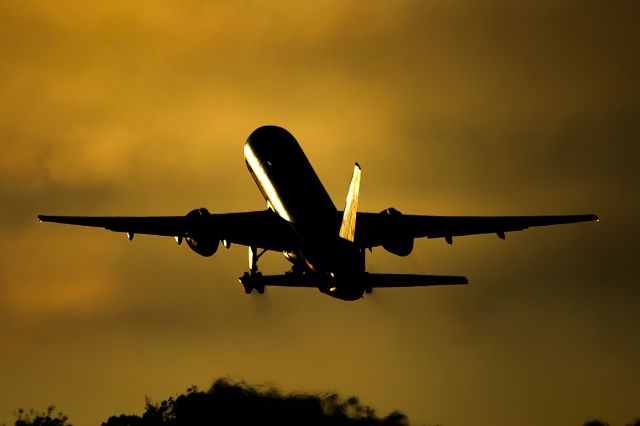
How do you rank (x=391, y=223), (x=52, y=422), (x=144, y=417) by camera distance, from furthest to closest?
1. (x=52, y=422)
2. (x=144, y=417)
3. (x=391, y=223)

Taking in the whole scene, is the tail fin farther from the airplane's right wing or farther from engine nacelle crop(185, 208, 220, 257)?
engine nacelle crop(185, 208, 220, 257)

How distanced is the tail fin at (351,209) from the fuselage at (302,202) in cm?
60

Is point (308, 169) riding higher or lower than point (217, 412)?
higher

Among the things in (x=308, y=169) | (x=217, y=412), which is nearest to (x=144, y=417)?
(x=217, y=412)

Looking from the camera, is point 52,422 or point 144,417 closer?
point 144,417

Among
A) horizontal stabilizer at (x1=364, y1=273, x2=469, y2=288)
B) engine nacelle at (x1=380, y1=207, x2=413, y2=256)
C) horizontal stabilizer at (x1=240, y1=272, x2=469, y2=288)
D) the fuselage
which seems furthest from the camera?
engine nacelle at (x1=380, y1=207, x2=413, y2=256)

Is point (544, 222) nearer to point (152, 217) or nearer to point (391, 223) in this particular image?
point (391, 223)

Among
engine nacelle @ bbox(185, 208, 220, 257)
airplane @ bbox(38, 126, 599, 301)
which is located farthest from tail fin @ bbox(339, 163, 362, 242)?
engine nacelle @ bbox(185, 208, 220, 257)

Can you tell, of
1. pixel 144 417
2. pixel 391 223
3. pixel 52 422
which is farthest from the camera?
pixel 52 422

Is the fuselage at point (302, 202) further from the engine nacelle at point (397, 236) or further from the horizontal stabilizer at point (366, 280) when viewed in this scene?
the engine nacelle at point (397, 236)

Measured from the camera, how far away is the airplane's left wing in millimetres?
153625

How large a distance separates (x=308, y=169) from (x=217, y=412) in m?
16.5

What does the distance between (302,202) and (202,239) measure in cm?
663

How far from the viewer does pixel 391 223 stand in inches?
5994
